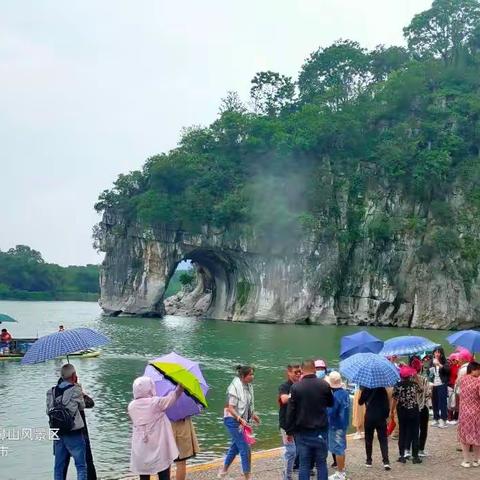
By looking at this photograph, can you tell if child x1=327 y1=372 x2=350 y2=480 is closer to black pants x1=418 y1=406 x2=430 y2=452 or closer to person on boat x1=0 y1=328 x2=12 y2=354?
black pants x1=418 y1=406 x2=430 y2=452

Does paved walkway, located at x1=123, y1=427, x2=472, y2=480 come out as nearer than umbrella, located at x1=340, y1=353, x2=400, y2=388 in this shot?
No

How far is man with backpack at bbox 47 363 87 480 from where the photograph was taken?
24.0 feet

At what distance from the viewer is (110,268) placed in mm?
70062

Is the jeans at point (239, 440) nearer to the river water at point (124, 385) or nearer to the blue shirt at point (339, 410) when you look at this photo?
the blue shirt at point (339, 410)

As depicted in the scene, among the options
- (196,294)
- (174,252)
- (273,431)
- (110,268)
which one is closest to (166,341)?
(273,431)

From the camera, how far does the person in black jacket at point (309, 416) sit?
729 cm

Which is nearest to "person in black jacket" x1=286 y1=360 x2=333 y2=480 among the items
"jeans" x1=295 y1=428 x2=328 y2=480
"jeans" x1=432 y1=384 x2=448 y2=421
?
"jeans" x1=295 y1=428 x2=328 y2=480

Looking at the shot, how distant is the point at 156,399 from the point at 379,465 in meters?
4.38

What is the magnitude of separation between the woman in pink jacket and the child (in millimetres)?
2704

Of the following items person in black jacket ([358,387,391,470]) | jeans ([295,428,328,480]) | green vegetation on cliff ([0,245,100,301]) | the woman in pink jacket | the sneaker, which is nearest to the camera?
the woman in pink jacket

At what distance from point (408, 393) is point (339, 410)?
4.16ft

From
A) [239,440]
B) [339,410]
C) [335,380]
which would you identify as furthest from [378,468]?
[239,440]

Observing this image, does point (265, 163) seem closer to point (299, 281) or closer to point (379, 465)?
point (299, 281)

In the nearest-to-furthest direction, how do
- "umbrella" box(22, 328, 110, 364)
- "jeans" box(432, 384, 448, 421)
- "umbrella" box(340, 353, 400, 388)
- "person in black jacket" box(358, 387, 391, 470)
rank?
1. "umbrella" box(22, 328, 110, 364)
2. "umbrella" box(340, 353, 400, 388)
3. "person in black jacket" box(358, 387, 391, 470)
4. "jeans" box(432, 384, 448, 421)
